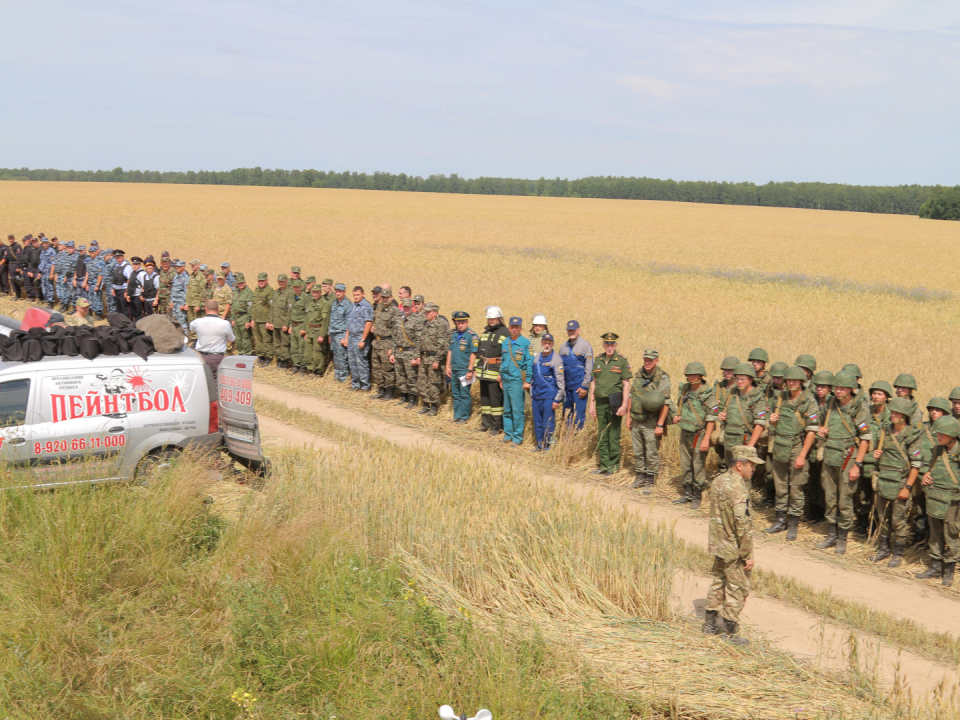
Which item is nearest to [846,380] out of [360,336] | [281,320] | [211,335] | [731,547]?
[731,547]

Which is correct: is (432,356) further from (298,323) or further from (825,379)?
(825,379)

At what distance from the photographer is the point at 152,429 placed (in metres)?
8.51

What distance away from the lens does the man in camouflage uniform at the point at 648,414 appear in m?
10.4

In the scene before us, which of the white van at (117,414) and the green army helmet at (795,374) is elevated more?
the green army helmet at (795,374)

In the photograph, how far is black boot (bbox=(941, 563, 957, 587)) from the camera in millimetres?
8033

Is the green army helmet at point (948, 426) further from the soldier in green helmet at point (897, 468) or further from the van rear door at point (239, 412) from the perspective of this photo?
the van rear door at point (239, 412)

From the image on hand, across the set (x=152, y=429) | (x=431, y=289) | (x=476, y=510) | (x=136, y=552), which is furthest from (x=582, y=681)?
(x=431, y=289)

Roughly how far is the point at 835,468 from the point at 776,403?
1.08m

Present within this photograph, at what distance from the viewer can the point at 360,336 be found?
1507cm

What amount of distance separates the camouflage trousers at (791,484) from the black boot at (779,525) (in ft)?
0.24

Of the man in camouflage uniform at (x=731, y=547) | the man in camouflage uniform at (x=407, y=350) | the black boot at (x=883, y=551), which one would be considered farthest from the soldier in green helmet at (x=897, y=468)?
the man in camouflage uniform at (x=407, y=350)

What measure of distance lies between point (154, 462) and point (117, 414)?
636mm

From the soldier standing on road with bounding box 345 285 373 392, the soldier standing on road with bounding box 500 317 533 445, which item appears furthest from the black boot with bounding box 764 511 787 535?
the soldier standing on road with bounding box 345 285 373 392

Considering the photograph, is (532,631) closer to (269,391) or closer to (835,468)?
(835,468)
